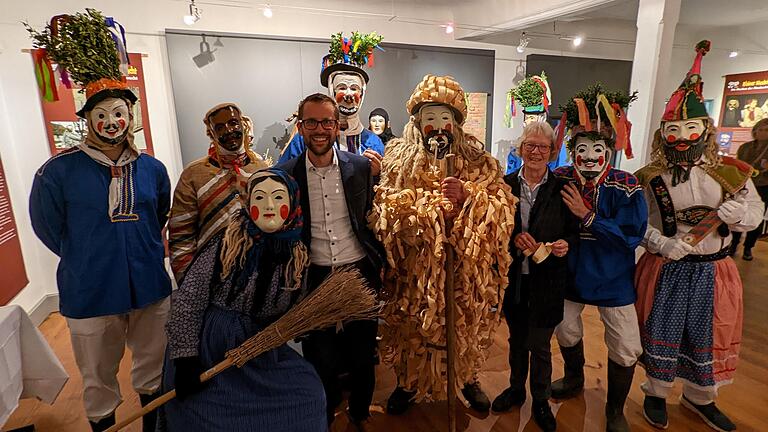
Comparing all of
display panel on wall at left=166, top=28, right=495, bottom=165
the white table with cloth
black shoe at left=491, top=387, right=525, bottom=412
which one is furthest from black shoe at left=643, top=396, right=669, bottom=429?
display panel on wall at left=166, top=28, right=495, bottom=165

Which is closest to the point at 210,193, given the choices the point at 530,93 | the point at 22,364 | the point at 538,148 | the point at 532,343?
the point at 22,364

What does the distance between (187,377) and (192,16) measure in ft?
10.9

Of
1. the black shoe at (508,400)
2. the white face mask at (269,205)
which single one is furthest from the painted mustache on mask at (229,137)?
the black shoe at (508,400)

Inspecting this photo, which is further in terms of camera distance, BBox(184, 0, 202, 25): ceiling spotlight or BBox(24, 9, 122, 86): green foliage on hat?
BBox(184, 0, 202, 25): ceiling spotlight

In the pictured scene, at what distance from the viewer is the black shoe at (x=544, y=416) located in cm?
219

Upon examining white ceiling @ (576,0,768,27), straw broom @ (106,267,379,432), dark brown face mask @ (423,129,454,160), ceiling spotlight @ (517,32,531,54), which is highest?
white ceiling @ (576,0,768,27)

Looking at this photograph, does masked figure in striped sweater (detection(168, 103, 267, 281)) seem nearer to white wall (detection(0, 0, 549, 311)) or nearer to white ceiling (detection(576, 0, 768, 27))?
white wall (detection(0, 0, 549, 311))

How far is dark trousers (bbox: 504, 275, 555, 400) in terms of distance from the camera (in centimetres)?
208

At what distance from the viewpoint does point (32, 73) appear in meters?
3.38

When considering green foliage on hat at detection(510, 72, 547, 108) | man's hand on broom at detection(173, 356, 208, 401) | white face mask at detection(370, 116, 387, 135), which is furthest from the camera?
green foliage on hat at detection(510, 72, 547, 108)

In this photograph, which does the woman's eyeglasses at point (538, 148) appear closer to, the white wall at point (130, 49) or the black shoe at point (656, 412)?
the black shoe at point (656, 412)

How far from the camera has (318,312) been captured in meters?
1.57

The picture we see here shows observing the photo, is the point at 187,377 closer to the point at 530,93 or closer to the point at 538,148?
the point at 538,148

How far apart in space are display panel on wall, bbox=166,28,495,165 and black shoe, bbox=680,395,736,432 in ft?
12.1
